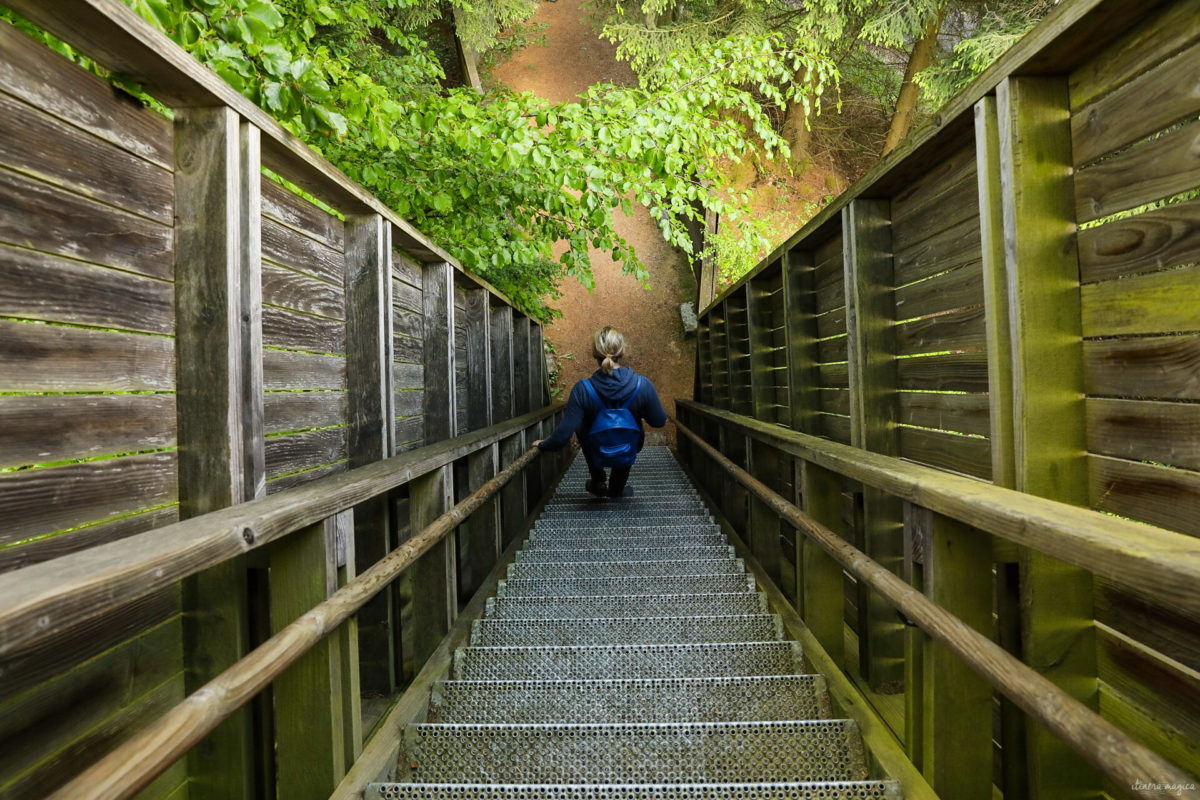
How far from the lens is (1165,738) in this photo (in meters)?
1.45

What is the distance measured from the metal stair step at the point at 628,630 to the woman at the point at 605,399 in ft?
5.55

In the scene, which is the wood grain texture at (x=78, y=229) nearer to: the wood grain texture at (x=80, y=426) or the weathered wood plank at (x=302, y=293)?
the wood grain texture at (x=80, y=426)

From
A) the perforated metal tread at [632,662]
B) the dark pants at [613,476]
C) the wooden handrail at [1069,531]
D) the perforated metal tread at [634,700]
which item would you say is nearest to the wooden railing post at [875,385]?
the perforated metal tread at [632,662]

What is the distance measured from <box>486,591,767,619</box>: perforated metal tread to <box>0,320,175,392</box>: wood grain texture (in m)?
2.11

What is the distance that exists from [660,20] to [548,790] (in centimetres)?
1257

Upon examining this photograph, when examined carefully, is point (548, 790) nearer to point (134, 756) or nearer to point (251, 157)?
point (134, 756)

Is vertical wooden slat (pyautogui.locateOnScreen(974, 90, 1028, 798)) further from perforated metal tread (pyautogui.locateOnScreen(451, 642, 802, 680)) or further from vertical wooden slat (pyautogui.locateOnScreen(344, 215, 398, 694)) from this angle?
vertical wooden slat (pyautogui.locateOnScreen(344, 215, 398, 694))

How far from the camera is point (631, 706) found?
97.1 inches

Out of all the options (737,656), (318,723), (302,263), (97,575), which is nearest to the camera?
(97,575)

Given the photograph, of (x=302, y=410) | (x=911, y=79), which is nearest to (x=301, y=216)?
(x=302, y=410)

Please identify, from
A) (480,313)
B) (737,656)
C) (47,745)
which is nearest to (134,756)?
(47,745)

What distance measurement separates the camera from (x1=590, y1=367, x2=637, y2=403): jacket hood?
16.3ft

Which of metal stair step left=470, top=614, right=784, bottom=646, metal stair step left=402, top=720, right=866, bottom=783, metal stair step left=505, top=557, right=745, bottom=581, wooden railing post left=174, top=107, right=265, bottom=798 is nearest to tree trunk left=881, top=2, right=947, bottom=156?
metal stair step left=505, top=557, right=745, bottom=581

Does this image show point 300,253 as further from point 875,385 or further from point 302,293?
point 875,385
